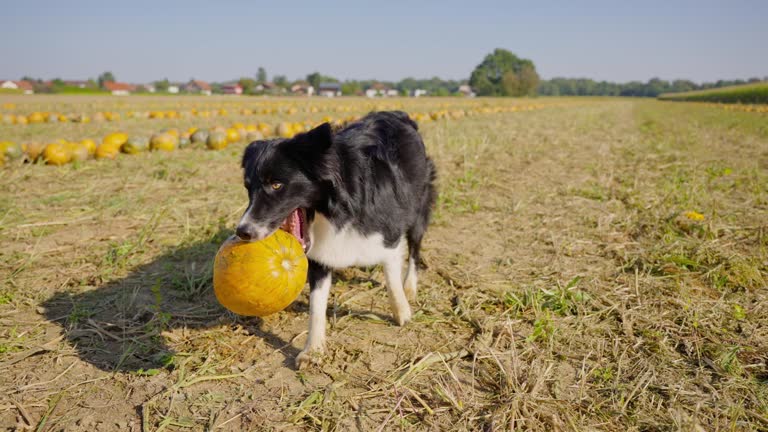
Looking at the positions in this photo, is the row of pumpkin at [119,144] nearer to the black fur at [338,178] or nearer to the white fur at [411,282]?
the white fur at [411,282]

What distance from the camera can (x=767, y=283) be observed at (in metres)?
3.71

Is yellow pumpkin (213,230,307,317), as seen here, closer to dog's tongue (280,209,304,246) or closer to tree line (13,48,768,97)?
dog's tongue (280,209,304,246)

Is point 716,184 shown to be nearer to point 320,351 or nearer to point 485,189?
point 485,189

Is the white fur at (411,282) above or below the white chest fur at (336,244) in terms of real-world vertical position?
below

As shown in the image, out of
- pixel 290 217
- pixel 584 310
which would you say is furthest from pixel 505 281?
pixel 290 217

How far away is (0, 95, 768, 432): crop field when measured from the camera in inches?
94.3

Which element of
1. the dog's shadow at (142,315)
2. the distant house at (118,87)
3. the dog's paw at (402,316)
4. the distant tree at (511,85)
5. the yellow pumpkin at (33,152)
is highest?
the distant tree at (511,85)

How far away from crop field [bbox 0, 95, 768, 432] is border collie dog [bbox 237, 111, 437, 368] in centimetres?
49

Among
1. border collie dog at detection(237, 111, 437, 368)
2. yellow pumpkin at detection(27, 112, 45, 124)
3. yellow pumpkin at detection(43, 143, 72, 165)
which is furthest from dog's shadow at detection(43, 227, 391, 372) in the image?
yellow pumpkin at detection(27, 112, 45, 124)

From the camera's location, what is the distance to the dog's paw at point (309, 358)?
2805 mm

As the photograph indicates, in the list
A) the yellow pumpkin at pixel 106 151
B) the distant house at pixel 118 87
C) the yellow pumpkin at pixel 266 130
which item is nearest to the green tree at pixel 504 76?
the distant house at pixel 118 87

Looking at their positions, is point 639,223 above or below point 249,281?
below

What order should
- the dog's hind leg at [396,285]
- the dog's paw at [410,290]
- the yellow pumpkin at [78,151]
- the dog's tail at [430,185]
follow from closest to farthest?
the dog's hind leg at [396,285] → the dog's paw at [410,290] → the dog's tail at [430,185] → the yellow pumpkin at [78,151]

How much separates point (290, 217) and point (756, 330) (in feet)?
10.6
